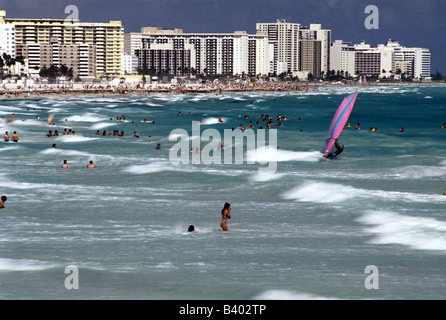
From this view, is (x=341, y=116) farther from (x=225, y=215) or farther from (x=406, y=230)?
(x=225, y=215)

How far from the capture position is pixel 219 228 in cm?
2236

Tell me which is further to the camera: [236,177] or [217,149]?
[217,149]

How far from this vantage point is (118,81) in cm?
19975

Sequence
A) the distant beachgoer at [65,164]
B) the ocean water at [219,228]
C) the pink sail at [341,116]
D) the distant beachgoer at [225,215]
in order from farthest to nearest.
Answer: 1. the pink sail at [341,116]
2. the distant beachgoer at [65,164]
3. the distant beachgoer at [225,215]
4. the ocean water at [219,228]

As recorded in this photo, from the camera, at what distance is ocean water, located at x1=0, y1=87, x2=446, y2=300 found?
55.4ft

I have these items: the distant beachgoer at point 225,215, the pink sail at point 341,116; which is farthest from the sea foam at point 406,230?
the pink sail at point 341,116

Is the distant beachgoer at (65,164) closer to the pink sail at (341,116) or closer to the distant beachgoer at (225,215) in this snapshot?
the pink sail at (341,116)

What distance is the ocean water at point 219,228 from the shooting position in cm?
1689

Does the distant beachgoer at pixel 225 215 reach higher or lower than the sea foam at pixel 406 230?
higher

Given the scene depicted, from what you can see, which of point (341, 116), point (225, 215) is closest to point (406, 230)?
point (225, 215)

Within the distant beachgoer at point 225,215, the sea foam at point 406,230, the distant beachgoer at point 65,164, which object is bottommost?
the sea foam at point 406,230

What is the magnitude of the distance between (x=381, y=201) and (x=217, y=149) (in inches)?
815
